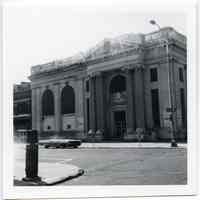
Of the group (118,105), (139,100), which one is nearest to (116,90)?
(118,105)

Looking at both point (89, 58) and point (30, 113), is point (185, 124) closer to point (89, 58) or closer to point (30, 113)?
point (89, 58)

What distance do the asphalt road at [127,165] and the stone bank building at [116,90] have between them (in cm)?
25

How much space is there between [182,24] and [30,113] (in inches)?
94.8

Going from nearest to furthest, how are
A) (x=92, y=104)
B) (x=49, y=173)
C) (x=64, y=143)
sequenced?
(x=49, y=173) → (x=64, y=143) → (x=92, y=104)

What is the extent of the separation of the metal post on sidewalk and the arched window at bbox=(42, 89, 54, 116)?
626mm

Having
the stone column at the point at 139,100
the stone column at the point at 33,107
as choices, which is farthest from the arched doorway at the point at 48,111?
the stone column at the point at 139,100

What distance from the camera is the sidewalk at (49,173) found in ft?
13.5

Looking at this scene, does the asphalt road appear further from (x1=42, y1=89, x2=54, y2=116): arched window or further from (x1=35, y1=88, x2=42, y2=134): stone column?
(x1=42, y1=89, x2=54, y2=116): arched window

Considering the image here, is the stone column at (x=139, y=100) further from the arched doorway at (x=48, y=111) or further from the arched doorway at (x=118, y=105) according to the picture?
the arched doorway at (x=48, y=111)

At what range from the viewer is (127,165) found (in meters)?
4.42

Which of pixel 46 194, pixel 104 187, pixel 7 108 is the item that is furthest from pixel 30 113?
pixel 104 187

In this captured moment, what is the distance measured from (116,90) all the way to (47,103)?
106 cm

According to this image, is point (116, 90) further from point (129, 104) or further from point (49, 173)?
point (49, 173)

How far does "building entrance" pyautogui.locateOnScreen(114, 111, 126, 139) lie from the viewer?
478 cm
